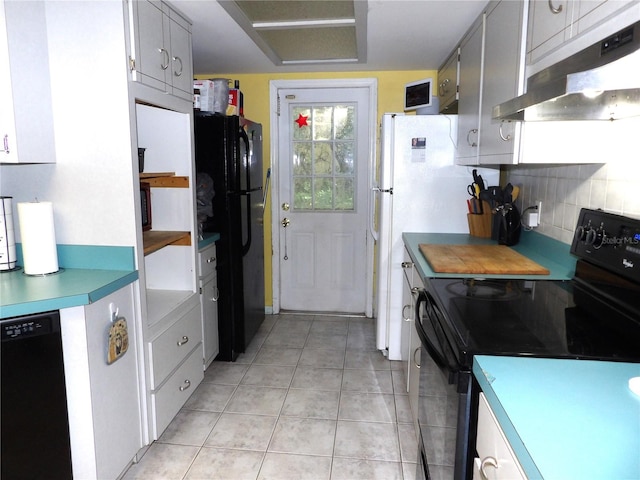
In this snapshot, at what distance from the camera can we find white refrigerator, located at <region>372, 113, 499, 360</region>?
279cm

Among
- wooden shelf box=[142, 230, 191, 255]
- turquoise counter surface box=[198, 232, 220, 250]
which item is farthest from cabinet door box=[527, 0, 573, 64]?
turquoise counter surface box=[198, 232, 220, 250]

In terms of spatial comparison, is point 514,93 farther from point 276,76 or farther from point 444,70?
point 276,76

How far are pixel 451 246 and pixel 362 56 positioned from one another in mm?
1539

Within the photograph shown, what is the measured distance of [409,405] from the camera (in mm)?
2414

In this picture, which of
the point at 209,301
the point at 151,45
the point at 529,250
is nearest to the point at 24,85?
the point at 151,45

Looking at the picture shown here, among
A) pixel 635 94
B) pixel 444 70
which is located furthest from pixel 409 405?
pixel 444 70

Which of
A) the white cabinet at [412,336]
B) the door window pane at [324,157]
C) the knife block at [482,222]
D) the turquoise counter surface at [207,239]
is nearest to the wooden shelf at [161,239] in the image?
the turquoise counter surface at [207,239]

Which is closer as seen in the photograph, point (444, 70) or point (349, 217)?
point (444, 70)

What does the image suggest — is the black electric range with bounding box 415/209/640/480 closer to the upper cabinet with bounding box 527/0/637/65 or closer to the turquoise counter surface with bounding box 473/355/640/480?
the turquoise counter surface with bounding box 473/355/640/480

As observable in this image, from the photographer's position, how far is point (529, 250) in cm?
224

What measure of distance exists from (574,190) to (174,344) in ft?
6.52

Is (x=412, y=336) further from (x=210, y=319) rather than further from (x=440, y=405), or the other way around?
(x=210, y=319)

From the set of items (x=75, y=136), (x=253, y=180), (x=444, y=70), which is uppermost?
(x=444, y=70)

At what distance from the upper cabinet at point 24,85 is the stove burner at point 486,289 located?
1.66 m
